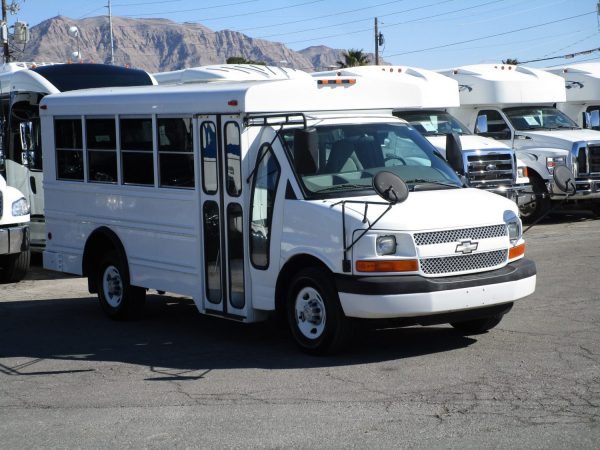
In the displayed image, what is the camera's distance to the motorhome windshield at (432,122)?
1891cm

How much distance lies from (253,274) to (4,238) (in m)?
5.93

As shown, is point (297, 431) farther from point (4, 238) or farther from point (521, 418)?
point (4, 238)

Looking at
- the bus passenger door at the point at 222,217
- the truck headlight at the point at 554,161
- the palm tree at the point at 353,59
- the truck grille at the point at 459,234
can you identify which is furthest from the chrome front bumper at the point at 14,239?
the palm tree at the point at 353,59

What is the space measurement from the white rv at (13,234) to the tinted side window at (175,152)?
4450 millimetres

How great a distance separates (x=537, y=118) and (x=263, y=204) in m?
12.6

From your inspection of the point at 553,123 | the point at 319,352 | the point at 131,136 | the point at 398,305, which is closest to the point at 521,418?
the point at 398,305

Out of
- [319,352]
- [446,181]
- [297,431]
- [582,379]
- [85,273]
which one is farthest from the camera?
[85,273]

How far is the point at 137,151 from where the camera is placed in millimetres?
11164

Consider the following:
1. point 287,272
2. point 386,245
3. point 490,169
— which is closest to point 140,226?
point 287,272

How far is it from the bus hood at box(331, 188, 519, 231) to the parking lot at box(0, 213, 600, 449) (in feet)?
3.70

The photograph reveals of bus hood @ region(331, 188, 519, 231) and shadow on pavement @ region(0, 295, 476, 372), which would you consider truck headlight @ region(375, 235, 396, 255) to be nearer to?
bus hood @ region(331, 188, 519, 231)

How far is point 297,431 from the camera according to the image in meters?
6.93

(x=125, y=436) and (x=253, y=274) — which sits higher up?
(x=253, y=274)

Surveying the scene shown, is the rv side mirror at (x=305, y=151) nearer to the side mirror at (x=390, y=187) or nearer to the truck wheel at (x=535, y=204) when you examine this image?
the side mirror at (x=390, y=187)
